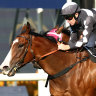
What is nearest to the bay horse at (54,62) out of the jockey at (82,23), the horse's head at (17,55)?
the horse's head at (17,55)

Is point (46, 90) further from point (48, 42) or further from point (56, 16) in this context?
point (56, 16)

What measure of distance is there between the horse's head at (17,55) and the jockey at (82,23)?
46 cm

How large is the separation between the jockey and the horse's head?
0.46 meters

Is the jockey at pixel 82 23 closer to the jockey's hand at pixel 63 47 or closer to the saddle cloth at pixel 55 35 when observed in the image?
the jockey's hand at pixel 63 47

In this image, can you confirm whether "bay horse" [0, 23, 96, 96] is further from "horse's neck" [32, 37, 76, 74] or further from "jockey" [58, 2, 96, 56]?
"jockey" [58, 2, 96, 56]

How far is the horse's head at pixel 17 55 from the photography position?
14.1ft

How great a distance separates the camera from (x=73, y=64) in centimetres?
446

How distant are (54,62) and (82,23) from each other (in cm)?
64

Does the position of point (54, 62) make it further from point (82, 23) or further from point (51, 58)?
point (82, 23)

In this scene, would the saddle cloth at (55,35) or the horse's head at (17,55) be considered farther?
the saddle cloth at (55,35)

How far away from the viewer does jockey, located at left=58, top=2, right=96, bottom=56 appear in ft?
14.3

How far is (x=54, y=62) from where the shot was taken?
455cm

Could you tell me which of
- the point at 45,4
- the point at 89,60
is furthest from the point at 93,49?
the point at 45,4

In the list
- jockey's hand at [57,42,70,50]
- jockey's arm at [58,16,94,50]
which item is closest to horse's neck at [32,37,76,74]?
jockey's hand at [57,42,70,50]
